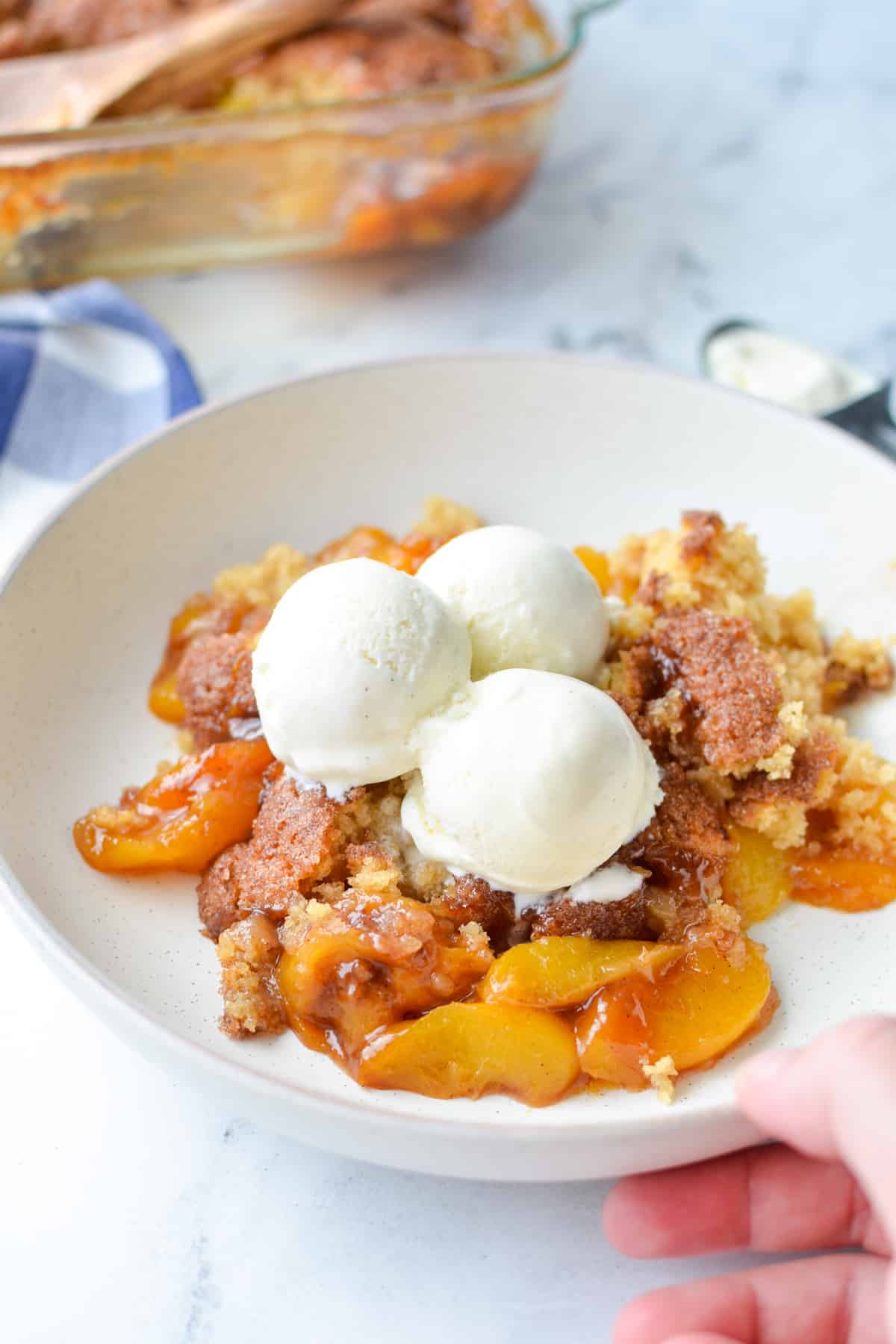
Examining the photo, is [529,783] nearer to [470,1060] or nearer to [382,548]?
[470,1060]

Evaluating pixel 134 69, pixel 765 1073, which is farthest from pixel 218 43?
pixel 765 1073

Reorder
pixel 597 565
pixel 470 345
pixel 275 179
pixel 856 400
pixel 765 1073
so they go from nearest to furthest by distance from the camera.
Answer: pixel 765 1073 < pixel 597 565 < pixel 856 400 < pixel 275 179 < pixel 470 345

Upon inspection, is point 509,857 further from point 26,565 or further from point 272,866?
point 26,565

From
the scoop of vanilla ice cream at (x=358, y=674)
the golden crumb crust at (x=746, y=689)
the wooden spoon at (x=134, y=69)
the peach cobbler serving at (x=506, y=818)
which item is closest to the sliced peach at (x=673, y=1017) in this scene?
the peach cobbler serving at (x=506, y=818)

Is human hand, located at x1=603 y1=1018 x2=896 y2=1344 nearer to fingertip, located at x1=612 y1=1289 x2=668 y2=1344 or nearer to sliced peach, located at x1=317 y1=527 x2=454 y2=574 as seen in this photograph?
fingertip, located at x1=612 y1=1289 x2=668 y2=1344

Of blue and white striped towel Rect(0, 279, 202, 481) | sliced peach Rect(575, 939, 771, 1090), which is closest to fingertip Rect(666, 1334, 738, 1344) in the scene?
sliced peach Rect(575, 939, 771, 1090)

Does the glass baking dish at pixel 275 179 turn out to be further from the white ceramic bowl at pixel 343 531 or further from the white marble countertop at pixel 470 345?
the white ceramic bowl at pixel 343 531

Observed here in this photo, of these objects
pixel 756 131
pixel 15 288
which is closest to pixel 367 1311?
pixel 15 288
